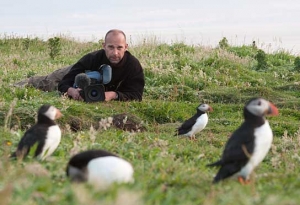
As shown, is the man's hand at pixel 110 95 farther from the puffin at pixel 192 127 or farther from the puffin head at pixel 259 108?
the puffin head at pixel 259 108

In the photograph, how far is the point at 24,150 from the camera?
642cm

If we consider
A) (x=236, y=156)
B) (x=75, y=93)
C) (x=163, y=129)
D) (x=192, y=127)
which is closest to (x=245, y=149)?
(x=236, y=156)

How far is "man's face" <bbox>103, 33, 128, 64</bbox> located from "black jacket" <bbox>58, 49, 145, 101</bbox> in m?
0.19

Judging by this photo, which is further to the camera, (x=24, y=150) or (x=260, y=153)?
(x=24, y=150)

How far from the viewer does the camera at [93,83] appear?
12.6m

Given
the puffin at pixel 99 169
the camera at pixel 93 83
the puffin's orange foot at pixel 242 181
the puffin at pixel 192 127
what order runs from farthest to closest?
the camera at pixel 93 83 → the puffin at pixel 192 127 → the puffin's orange foot at pixel 242 181 → the puffin at pixel 99 169

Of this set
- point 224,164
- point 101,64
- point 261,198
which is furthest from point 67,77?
point 261,198

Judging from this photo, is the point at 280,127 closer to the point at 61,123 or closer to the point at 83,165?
the point at 61,123

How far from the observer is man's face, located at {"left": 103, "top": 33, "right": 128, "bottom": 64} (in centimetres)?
1275

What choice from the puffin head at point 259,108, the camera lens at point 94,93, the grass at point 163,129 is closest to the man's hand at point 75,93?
the camera lens at point 94,93

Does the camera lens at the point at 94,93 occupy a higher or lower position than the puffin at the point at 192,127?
higher

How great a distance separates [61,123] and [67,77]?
2.82 meters

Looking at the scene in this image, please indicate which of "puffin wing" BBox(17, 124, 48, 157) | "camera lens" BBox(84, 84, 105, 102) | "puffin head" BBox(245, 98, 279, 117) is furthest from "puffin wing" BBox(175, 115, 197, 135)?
"puffin head" BBox(245, 98, 279, 117)

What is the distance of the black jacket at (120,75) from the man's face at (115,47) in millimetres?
193
